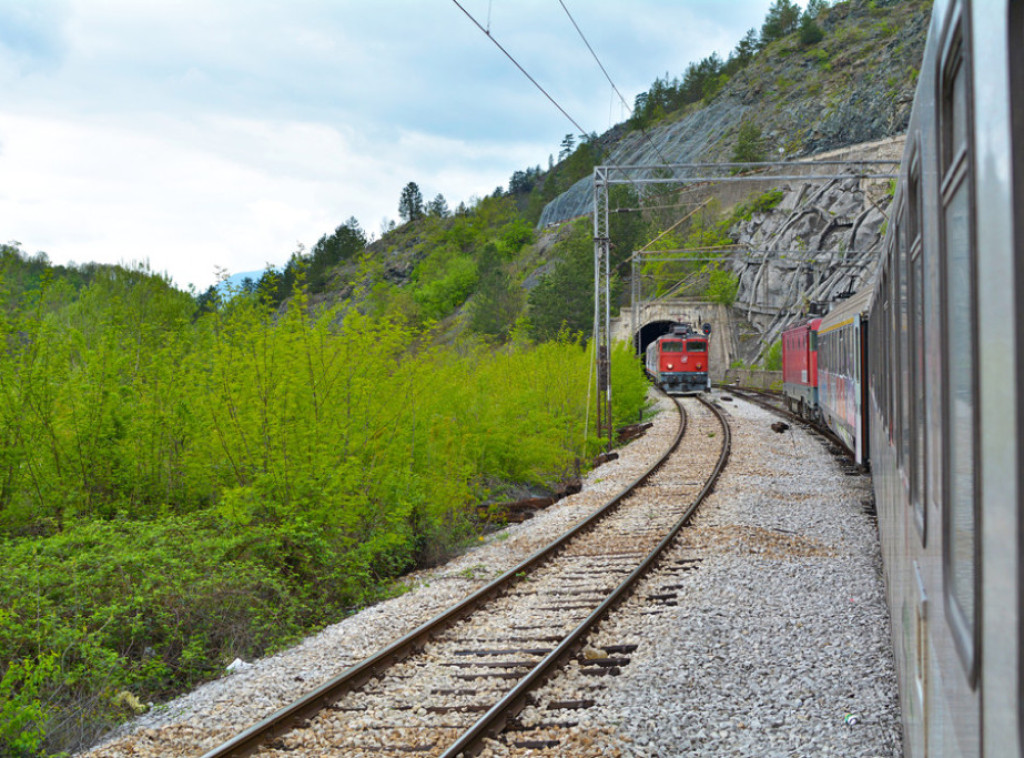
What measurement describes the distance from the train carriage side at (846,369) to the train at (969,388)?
980cm

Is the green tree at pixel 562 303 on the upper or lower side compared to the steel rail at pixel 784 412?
upper

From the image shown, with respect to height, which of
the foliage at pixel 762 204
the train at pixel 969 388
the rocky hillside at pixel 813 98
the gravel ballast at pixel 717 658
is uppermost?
the rocky hillside at pixel 813 98

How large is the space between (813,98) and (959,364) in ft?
369

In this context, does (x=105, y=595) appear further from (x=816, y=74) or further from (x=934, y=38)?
(x=816, y=74)

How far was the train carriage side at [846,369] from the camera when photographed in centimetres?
1289

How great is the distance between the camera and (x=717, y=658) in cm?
714

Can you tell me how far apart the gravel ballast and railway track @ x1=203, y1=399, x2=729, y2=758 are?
0.25m

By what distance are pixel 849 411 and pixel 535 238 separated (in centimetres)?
10774

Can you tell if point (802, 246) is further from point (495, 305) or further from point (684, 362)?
point (495, 305)

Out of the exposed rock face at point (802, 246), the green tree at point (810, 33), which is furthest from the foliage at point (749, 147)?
the green tree at point (810, 33)

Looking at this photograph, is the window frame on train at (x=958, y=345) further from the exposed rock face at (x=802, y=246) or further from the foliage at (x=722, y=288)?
the foliage at (x=722, y=288)

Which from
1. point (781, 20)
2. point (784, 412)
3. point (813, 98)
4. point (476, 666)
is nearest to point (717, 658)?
point (476, 666)

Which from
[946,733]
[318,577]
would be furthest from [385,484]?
[946,733]

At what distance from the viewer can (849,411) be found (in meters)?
14.7
